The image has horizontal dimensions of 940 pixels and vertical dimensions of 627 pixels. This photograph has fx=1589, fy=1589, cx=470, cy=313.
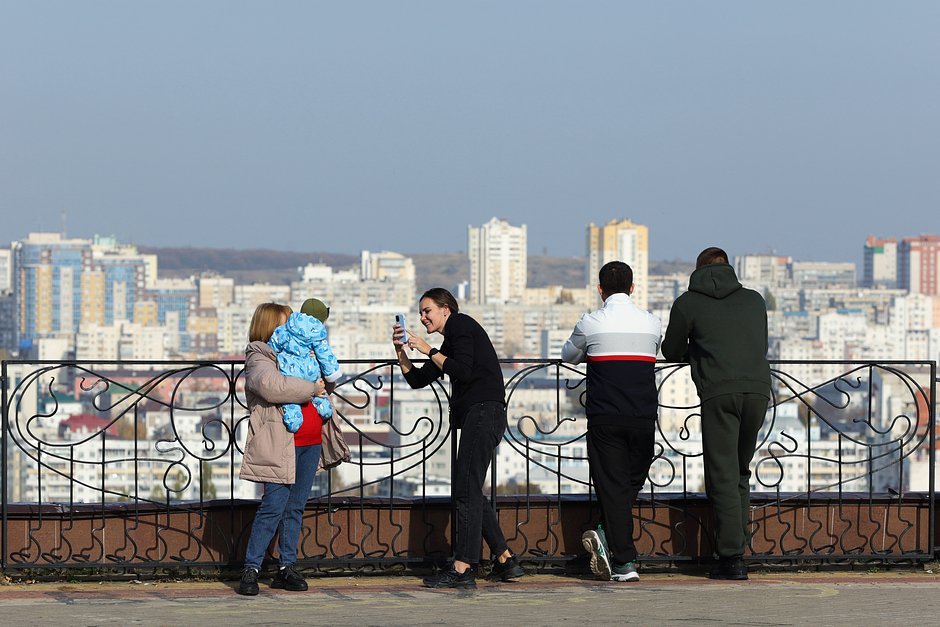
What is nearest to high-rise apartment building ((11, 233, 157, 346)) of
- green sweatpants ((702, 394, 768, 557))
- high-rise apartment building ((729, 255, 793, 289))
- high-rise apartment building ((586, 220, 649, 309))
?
high-rise apartment building ((586, 220, 649, 309))

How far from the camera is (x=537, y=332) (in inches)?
6024

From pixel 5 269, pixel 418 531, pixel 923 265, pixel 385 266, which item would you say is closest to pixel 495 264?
pixel 385 266

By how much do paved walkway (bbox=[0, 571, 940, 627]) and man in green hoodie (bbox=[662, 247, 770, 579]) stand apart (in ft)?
0.97

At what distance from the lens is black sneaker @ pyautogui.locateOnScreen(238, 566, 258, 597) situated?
5.73m

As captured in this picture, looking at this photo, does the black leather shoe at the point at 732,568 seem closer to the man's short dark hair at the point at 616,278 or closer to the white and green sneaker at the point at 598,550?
the white and green sneaker at the point at 598,550

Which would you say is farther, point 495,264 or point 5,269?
point 5,269

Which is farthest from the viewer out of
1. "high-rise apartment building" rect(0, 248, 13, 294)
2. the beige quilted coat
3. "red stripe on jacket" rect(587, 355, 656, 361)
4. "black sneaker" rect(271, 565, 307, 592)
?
"high-rise apartment building" rect(0, 248, 13, 294)

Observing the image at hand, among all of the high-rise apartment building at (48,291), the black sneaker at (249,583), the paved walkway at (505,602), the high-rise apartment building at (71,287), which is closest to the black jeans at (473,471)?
the paved walkway at (505,602)

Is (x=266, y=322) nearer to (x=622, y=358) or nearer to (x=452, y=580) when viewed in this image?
(x=452, y=580)

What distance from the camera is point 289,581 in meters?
5.87

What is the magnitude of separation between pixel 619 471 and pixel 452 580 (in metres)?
0.75

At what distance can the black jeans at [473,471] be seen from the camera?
590 cm

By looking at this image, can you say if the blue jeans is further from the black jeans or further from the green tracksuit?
the green tracksuit

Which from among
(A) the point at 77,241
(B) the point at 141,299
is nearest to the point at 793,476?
(B) the point at 141,299
